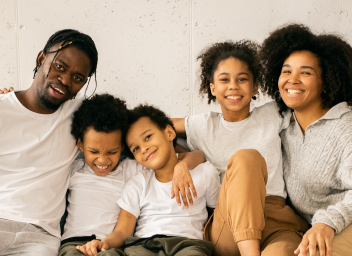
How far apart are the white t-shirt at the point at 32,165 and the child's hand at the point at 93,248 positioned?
0.19 m

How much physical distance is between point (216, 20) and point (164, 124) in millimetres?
1378

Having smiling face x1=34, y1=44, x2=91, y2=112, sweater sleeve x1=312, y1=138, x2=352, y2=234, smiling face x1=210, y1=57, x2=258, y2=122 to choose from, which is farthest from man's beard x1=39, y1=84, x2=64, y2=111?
sweater sleeve x1=312, y1=138, x2=352, y2=234

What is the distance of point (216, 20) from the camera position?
8.28ft

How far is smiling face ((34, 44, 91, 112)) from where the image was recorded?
1.37 metres

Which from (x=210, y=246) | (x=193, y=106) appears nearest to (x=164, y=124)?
(x=210, y=246)

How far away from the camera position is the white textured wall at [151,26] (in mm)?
2514

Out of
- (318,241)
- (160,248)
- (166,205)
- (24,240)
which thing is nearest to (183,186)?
(166,205)

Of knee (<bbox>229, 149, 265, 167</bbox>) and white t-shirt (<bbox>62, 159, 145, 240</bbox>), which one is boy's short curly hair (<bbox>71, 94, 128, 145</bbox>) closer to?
white t-shirt (<bbox>62, 159, 145, 240</bbox>)

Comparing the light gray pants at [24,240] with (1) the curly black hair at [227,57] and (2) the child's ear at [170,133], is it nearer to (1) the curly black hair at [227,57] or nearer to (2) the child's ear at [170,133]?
(2) the child's ear at [170,133]

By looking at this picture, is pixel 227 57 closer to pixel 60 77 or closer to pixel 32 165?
pixel 60 77

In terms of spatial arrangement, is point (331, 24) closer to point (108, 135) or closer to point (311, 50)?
point (311, 50)

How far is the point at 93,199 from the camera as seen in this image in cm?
138

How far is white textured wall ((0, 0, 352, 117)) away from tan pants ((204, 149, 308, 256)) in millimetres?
1454

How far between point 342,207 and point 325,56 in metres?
0.67
